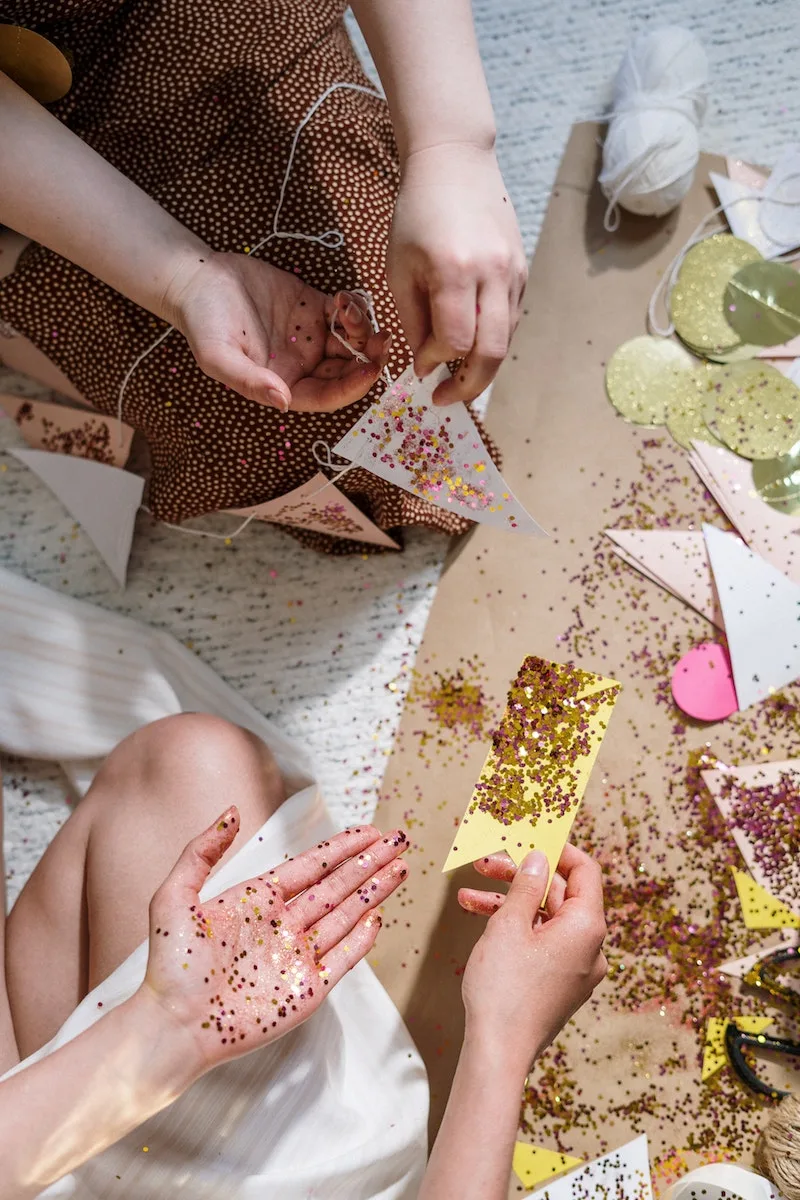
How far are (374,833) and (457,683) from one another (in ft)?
1.03

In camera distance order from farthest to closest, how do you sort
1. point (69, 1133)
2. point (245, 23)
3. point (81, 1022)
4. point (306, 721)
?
point (306, 721) < point (245, 23) < point (81, 1022) < point (69, 1133)

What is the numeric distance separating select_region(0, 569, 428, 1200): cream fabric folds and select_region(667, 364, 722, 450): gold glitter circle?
23.4 inches

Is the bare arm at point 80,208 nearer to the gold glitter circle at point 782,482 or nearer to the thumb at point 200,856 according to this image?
the thumb at point 200,856

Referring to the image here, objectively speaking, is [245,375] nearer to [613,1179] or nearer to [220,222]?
[220,222]

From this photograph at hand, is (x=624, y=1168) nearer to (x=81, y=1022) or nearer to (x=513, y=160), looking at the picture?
(x=81, y=1022)

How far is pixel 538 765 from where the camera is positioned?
901 mm

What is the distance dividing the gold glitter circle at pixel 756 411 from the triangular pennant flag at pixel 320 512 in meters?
0.42

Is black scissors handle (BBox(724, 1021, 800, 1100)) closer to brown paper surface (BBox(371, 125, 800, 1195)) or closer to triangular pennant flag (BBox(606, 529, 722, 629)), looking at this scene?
brown paper surface (BBox(371, 125, 800, 1195))

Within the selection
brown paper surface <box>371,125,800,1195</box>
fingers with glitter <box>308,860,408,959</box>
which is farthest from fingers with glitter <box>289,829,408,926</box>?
brown paper surface <box>371,125,800,1195</box>

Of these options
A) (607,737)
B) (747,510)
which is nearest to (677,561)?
(747,510)

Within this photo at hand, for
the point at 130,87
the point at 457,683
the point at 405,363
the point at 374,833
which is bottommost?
the point at 457,683

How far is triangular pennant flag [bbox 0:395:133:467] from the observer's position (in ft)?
3.76

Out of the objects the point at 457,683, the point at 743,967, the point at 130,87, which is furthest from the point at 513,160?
the point at 743,967

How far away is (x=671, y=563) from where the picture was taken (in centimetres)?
111
